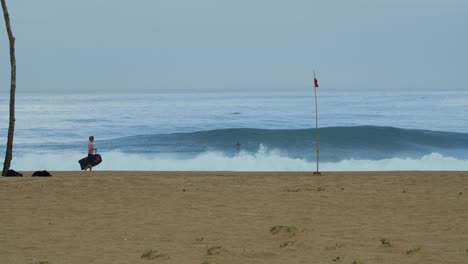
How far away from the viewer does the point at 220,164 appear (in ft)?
102
